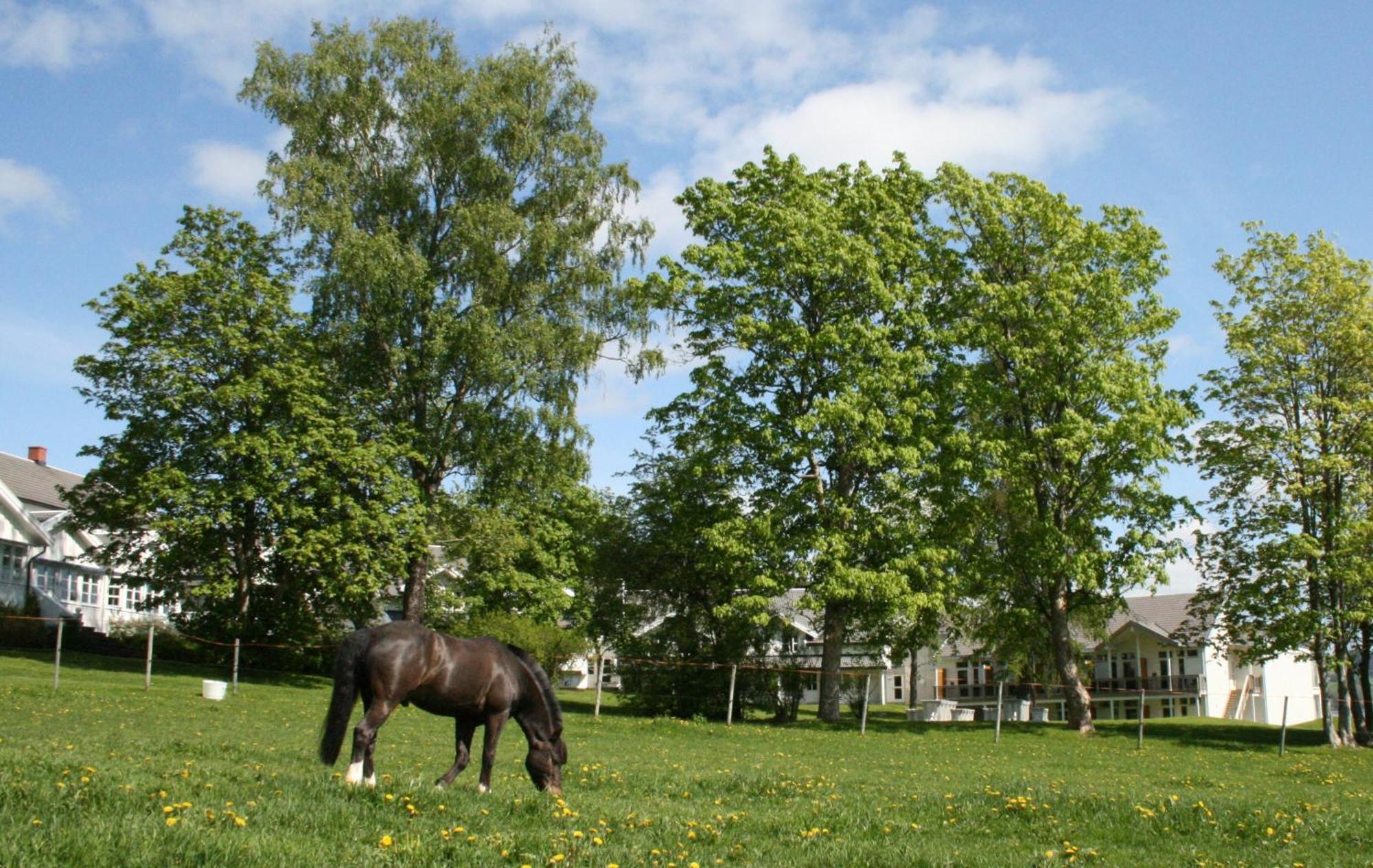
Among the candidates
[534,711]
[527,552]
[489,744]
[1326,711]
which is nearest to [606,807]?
[489,744]

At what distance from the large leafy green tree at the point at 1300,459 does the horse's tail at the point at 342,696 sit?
34.7 m

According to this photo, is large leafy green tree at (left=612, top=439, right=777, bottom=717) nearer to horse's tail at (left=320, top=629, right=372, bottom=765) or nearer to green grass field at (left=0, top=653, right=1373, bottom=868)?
green grass field at (left=0, top=653, right=1373, bottom=868)

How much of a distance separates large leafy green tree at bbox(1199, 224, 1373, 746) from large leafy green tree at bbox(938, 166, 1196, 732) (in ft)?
9.46

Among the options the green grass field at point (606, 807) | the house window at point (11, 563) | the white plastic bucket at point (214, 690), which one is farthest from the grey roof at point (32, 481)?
the green grass field at point (606, 807)

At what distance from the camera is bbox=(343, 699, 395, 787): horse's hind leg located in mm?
11148

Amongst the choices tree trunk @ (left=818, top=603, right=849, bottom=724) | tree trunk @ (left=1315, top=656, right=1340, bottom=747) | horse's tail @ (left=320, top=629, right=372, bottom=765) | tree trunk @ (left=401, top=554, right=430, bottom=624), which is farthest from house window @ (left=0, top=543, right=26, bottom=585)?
tree trunk @ (left=1315, top=656, right=1340, bottom=747)

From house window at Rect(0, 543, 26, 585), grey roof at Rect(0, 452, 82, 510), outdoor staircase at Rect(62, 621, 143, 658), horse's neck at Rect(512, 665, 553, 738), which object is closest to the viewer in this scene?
horse's neck at Rect(512, 665, 553, 738)

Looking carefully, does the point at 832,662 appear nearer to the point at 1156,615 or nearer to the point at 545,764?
the point at 545,764

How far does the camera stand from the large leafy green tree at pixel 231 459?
3672 cm

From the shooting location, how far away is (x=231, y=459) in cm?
3753

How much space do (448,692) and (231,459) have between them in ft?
92.3

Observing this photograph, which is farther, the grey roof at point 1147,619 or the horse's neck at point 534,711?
the grey roof at point 1147,619

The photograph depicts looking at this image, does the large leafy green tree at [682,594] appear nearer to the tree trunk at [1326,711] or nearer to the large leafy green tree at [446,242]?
the large leafy green tree at [446,242]

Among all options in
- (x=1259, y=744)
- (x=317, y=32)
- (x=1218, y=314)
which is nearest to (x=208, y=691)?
(x=317, y=32)
